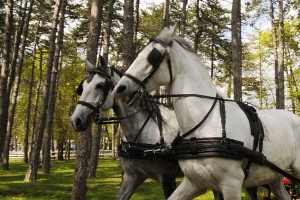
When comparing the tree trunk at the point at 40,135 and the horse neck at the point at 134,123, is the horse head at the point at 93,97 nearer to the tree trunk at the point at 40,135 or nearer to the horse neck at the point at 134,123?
the horse neck at the point at 134,123

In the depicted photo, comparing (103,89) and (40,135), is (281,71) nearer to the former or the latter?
(40,135)

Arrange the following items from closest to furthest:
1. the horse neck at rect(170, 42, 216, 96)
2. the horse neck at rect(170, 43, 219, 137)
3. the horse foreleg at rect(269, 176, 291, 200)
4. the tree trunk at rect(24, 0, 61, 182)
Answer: the horse neck at rect(170, 43, 219, 137) → the horse neck at rect(170, 42, 216, 96) → the horse foreleg at rect(269, 176, 291, 200) → the tree trunk at rect(24, 0, 61, 182)

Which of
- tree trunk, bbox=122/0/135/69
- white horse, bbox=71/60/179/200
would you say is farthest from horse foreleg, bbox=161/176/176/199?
tree trunk, bbox=122/0/135/69

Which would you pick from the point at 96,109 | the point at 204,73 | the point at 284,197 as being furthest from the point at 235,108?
the point at 96,109

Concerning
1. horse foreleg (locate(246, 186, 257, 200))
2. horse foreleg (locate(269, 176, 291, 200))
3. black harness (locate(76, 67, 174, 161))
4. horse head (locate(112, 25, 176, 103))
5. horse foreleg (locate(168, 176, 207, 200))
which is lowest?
horse foreleg (locate(246, 186, 257, 200))

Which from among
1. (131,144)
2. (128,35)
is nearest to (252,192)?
(131,144)

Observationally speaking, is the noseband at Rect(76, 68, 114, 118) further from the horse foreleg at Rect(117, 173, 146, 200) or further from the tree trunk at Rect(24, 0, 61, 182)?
the tree trunk at Rect(24, 0, 61, 182)

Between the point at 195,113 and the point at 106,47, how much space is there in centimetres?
1732

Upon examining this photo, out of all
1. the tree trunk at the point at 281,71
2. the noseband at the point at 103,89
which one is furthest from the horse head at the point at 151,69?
the tree trunk at the point at 281,71

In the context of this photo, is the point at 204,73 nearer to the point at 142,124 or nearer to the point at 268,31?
the point at 142,124

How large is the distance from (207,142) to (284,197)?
7.32 feet

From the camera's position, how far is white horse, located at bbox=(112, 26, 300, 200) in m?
4.05

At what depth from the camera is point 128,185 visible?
5996 millimetres

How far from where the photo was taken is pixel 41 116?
1828cm
